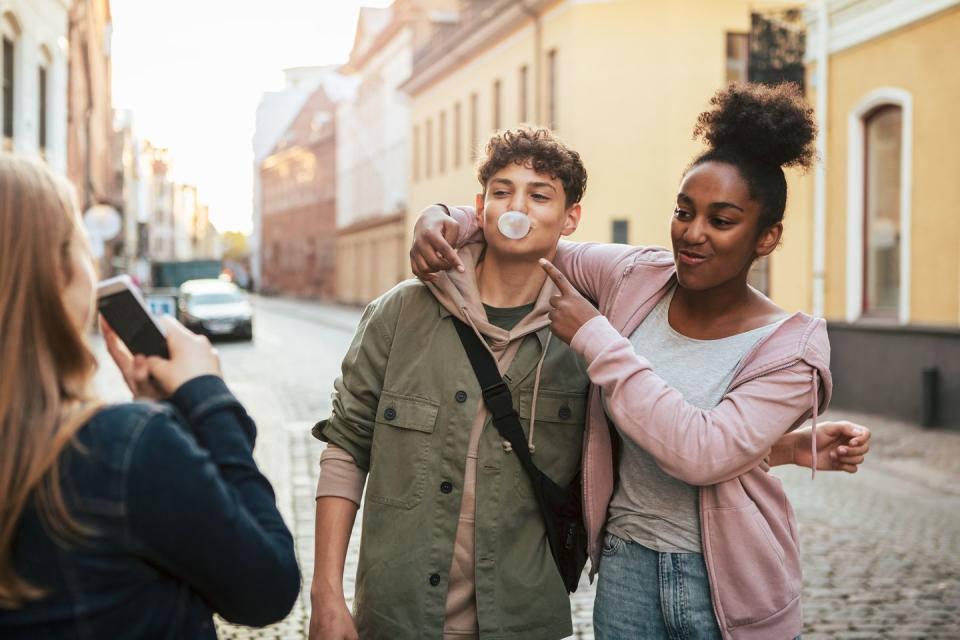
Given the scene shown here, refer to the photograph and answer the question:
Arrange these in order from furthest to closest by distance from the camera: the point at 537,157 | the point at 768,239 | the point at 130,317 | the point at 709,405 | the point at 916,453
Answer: the point at 916,453 → the point at 537,157 → the point at 768,239 → the point at 709,405 → the point at 130,317

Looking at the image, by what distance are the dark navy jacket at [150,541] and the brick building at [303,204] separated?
213ft

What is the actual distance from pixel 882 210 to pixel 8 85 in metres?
13.4

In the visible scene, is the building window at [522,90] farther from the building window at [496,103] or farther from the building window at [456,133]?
the building window at [456,133]

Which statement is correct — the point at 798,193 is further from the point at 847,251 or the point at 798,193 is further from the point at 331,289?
the point at 331,289

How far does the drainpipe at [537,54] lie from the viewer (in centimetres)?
3089

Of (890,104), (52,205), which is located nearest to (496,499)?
(52,205)

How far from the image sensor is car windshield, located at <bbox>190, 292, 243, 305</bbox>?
3145cm

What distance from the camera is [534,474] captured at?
116 inches

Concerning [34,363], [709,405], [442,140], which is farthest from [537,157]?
[442,140]

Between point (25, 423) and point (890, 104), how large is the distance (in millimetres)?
16069

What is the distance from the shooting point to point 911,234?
49.8 ft

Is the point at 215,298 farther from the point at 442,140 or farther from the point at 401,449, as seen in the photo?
the point at 401,449

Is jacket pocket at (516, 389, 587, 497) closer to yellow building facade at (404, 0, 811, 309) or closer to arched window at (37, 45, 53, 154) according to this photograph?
arched window at (37, 45, 53, 154)

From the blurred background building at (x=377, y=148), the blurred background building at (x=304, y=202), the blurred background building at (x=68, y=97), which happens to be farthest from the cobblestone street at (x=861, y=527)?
the blurred background building at (x=304, y=202)
